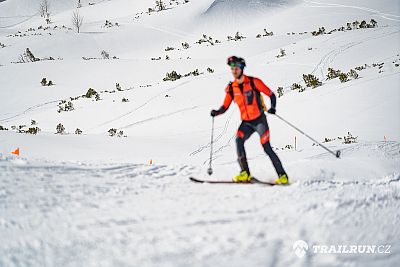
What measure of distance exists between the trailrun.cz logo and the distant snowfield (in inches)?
2.4

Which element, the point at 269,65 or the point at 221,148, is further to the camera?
the point at 269,65

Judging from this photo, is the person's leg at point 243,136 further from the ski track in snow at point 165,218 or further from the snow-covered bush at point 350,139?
the snow-covered bush at point 350,139

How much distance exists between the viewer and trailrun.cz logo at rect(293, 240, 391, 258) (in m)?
2.57

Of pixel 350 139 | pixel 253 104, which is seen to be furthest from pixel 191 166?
pixel 350 139

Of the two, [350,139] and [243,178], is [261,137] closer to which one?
[243,178]

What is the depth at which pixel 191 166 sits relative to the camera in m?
5.51

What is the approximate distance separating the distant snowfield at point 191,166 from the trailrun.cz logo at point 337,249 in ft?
0.20

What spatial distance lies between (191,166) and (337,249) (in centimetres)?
315

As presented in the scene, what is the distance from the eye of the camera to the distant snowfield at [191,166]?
2553 mm

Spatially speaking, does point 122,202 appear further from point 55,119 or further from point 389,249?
point 55,119

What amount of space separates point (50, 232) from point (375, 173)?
564cm

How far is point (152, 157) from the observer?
8672mm

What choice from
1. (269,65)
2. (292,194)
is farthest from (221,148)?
(269,65)

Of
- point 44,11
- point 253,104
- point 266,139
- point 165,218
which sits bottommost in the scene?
point 165,218
